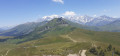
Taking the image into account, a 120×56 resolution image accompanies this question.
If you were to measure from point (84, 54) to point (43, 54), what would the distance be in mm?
55607

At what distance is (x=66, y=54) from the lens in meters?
147

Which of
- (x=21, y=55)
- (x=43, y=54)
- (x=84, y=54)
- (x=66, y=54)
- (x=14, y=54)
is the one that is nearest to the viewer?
(x=84, y=54)

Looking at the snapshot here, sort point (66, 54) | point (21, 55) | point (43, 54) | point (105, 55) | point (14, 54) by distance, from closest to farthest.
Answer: point (105, 55)
point (66, 54)
point (43, 54)
point (21, 55)
point (14, 54)

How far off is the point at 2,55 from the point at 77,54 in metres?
128

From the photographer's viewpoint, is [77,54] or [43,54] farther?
[43,54]

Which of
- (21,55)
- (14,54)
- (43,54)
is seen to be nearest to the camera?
(43,54)

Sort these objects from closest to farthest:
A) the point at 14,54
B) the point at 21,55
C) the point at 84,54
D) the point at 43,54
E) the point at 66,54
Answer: the point at 84,54 → the point at 66,54 → the point at 43,54 → the point at 21,55 → the point at 14,54

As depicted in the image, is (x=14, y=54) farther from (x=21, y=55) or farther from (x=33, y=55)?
(x=33, y=55)

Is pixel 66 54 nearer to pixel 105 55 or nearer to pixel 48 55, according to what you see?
pixel 48 55

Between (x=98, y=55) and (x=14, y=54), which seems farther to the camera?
(x=14, y=54)

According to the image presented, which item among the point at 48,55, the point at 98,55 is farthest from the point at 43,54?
the point at 98,55

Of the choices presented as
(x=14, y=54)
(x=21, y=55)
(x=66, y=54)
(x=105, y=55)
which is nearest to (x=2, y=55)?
(x=14, y=54)

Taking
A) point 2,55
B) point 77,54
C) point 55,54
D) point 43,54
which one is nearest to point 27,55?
point 43,54

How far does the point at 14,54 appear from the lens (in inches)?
7431
